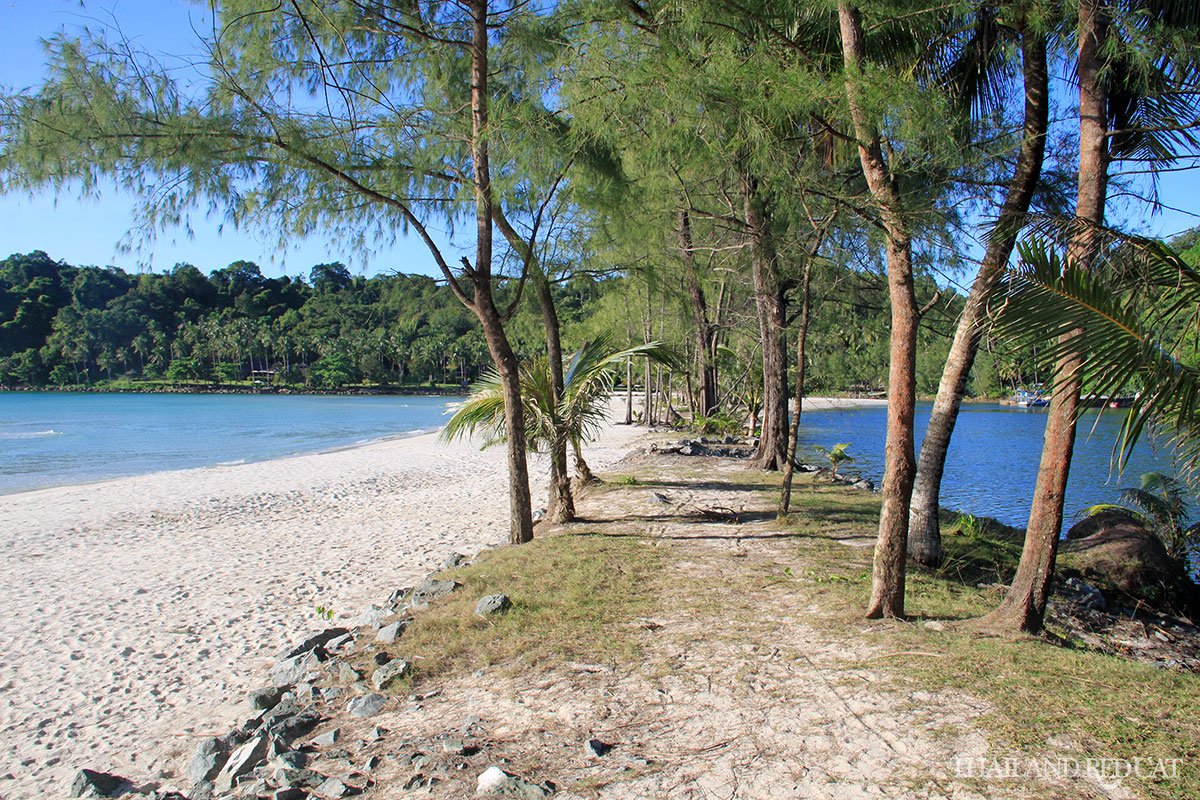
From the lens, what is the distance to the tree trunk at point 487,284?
617 centimetres

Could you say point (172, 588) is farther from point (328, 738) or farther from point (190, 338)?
point (190, 338)

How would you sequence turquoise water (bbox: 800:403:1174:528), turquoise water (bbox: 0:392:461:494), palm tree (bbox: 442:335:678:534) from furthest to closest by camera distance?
turquoise water (bbox: 0:392:461:494) → turquoise water (bbox: 800:403:1174:528) → palm tree (bbox: 442:335:678:534)

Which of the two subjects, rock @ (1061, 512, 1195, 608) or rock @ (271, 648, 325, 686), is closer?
rock @ (271, 648, 325, 686)

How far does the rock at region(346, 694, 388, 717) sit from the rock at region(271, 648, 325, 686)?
78 centimetres

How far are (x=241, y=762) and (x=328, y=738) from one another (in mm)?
381

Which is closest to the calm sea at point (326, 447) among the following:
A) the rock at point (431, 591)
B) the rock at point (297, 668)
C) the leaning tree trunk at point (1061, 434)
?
the leaning tree trunk at point (1061, 434)

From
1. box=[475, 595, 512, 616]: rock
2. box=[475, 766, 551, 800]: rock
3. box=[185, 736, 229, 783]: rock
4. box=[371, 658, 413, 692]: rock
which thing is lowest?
box=[185, 736, 229, 783]: rock

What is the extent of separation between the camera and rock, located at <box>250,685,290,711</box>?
4.24 metres

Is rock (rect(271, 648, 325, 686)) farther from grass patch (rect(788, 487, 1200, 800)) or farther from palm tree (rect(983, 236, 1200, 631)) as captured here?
palm tree (rect(983, 236, 1200, 631))

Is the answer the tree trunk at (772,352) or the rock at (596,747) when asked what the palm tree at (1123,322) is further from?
the tree trunk at (772,352)

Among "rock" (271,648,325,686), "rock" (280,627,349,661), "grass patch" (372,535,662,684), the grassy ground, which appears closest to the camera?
the grassy ground

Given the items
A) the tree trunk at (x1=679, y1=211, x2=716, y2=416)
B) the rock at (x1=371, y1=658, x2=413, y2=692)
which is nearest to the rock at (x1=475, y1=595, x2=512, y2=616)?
the rock at (x1=371, y1=658, x2=413, y2=692)

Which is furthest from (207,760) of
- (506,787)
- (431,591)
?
(431,591)

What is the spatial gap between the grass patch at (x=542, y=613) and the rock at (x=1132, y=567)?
380cm
